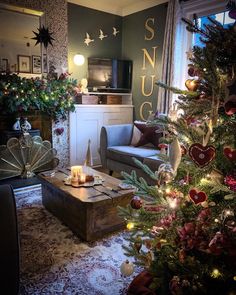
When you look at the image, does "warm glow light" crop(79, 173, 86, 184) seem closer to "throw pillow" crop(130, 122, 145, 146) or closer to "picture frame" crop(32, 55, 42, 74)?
"throw pillow" crop(130, 122, 145, 146)

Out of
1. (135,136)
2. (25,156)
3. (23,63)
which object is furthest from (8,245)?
(23,63)

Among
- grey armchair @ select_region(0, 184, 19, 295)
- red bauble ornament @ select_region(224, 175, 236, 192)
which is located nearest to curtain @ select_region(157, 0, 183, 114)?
red bauble ornament @ select_region(224, 175, 236, 192)

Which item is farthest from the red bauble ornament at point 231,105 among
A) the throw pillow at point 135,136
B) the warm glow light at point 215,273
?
the throw pillow at point 135,136

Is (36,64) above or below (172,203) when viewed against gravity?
above

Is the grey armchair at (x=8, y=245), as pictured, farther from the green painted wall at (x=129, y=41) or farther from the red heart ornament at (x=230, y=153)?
the green painted wall at (x=129, y=41)

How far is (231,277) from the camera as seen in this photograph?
41.3 inches

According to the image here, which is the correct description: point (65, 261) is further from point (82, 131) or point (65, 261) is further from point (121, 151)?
point (82, 131)

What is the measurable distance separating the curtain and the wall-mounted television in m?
0.86

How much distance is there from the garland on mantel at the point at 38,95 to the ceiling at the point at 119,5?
1.28m

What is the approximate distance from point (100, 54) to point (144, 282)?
378 centimetres

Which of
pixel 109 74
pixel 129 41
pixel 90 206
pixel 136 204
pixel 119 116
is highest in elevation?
pixel 129 41

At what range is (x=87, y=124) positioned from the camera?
4.07m

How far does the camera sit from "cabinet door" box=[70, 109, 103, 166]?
156 inches

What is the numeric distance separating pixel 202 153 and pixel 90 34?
3790mm
